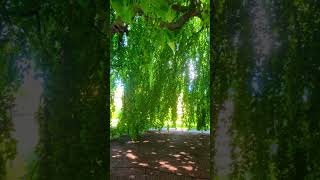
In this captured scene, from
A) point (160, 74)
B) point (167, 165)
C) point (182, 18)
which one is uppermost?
point (182, 18)

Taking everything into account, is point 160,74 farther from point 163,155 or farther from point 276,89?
point 276,89

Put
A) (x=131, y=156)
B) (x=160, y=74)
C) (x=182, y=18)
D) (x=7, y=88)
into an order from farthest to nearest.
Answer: (x=131, y=156)
(x=160, y=74)
(x=182, y=18)
(x=7, y=88)

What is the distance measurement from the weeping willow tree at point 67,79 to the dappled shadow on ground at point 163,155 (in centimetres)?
751

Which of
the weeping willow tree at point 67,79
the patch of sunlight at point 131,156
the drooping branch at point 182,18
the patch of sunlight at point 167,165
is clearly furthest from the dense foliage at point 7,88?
the patch of sunlight at point 131,156

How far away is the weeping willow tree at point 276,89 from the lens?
828 mm

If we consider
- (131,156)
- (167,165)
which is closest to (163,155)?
(131,156)

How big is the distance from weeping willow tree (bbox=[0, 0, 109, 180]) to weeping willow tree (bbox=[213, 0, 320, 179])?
0.25 metres

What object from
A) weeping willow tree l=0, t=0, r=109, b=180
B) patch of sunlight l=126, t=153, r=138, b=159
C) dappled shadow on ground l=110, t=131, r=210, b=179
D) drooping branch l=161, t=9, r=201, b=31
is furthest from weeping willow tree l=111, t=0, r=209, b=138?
weeping willow tree l=0, t=0, r=109, b=180

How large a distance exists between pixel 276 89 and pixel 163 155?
10245mm

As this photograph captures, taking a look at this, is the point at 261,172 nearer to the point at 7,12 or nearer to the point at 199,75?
the point at 7,12

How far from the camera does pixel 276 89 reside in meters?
0.84

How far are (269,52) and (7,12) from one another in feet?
1.65

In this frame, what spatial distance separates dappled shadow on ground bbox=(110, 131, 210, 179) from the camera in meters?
9.25

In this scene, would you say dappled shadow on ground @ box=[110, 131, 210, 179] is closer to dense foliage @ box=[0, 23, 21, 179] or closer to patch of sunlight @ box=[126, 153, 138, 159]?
patch of sunlight @ box=[126, 153, 138, 159]
